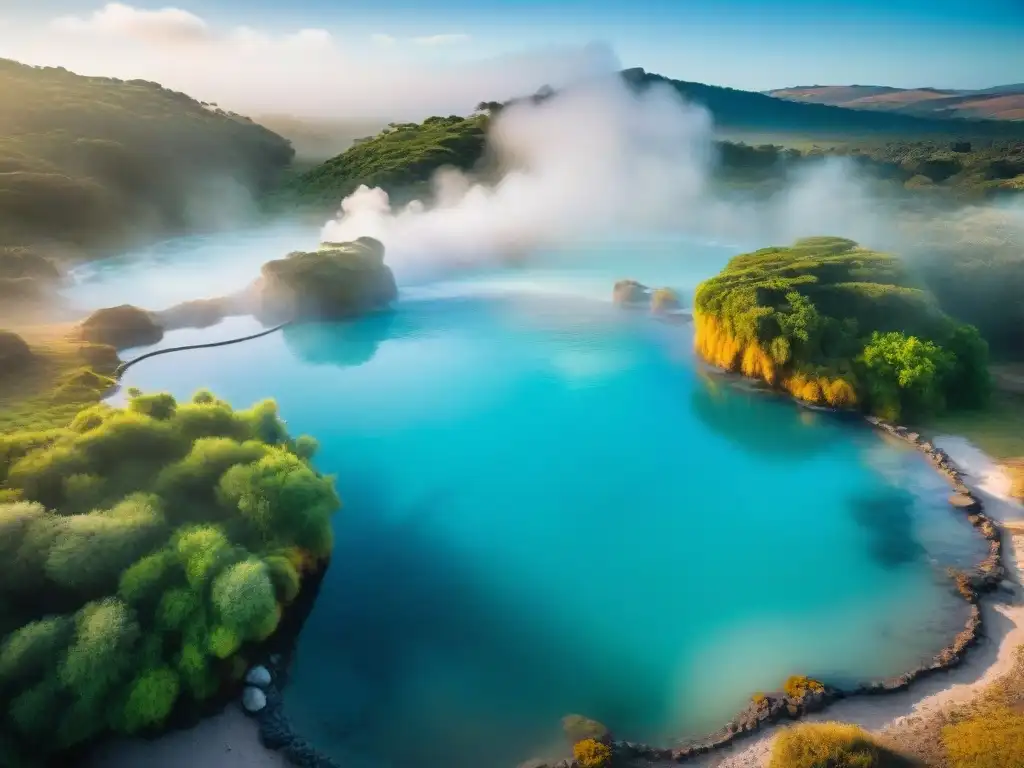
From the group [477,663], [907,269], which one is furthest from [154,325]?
[907,269]

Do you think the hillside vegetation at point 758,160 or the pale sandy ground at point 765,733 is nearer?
the pale sandy ground at point 765,733

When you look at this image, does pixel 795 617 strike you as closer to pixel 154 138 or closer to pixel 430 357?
pixel 430 357

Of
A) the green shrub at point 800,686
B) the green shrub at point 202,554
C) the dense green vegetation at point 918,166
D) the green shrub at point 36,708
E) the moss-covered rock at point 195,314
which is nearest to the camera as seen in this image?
the green shrub at point 36,708

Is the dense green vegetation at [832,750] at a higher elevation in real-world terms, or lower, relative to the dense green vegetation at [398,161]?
lower

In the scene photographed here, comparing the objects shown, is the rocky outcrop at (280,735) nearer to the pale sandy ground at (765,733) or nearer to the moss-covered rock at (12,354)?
the pale sandy ground at (765,733)

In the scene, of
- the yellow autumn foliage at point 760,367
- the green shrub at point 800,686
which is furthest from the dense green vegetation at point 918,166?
the green shrub at point 800,686

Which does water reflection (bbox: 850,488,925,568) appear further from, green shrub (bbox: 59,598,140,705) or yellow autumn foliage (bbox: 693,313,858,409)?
green shrub (bbox: 59,598,140,705)

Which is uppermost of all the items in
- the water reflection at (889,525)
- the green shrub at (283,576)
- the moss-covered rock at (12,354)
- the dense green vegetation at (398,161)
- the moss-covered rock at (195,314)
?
the dense green vegetation at (398,161)

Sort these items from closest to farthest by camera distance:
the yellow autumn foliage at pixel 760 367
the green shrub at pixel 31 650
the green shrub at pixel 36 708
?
the green shrub at pixel 36 708, the green shrub at pixel 31 650, the yellow autumn foliage at pixel 760 367
